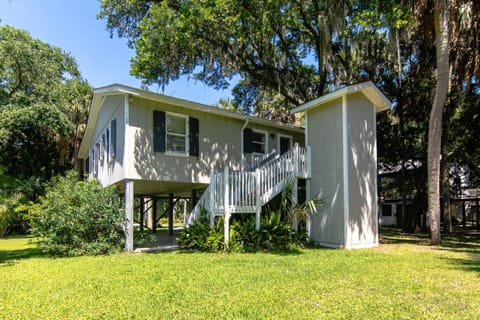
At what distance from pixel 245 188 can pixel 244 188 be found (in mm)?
39

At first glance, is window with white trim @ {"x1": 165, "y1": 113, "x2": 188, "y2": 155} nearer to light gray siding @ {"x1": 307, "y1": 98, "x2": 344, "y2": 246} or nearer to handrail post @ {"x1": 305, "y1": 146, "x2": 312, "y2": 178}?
handrail post @ {"x1": 305, "y1": 146, "x2": 312, "y2": 178}

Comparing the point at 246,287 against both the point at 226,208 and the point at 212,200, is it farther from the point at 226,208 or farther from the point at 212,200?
the point at 212,200

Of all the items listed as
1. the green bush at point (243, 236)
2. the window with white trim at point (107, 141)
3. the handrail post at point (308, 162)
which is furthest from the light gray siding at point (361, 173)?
the window with white trim at point (107, 141)

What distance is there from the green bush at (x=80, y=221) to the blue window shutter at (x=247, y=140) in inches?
199

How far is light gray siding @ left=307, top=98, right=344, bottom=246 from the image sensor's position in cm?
1023

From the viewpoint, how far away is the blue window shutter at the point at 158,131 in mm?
10320

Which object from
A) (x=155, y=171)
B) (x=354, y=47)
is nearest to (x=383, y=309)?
(x=155, y=171)

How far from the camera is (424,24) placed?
35.0 ft

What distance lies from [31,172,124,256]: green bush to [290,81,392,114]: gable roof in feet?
23.4

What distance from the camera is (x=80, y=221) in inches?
372

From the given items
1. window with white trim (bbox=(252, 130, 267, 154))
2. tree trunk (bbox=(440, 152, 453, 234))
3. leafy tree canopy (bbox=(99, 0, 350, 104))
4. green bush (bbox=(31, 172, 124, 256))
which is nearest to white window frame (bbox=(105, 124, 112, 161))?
green bush (bbox=(31, 172, 124, 256))

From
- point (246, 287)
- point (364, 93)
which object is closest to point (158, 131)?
point (246, 287)

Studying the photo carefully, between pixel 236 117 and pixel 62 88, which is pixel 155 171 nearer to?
pixel 236 117

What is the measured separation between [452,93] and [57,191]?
15.6m
